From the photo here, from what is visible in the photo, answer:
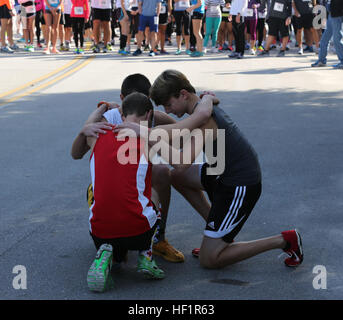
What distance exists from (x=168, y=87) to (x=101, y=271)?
115 cm

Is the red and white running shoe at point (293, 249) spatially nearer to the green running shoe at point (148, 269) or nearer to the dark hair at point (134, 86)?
the green running shoe at point (148, 269)

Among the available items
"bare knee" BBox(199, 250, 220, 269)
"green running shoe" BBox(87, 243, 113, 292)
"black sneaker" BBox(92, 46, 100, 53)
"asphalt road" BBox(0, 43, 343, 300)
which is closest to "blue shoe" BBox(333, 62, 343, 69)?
"asphalt road" BBox(0, 43, 343, 300)

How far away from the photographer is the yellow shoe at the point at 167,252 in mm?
4094

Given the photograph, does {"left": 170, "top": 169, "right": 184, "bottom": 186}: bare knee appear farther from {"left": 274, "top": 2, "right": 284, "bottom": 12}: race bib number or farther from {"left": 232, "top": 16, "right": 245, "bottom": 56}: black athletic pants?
{"left": 274, "top": 2, "right": 284, "bottom": 12}: race bib number

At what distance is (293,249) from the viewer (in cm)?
395

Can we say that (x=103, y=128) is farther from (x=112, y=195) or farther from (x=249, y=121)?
(x=249, y=121)

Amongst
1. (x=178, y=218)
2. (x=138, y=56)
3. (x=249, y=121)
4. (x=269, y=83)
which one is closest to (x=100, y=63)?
(x=138, y=56)

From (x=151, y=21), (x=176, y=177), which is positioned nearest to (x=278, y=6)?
(x=151, y=21)

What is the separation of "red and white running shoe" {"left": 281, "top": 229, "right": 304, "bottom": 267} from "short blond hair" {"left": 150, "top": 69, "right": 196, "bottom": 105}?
1.09m

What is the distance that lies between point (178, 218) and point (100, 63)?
1133 centimetres

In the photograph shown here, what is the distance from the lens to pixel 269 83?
38.4 ft

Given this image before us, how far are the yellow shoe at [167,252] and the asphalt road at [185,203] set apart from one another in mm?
61

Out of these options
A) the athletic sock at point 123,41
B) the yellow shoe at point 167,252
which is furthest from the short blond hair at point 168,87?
the athletic sock at point 123,41

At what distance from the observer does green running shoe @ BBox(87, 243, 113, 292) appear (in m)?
3.52
